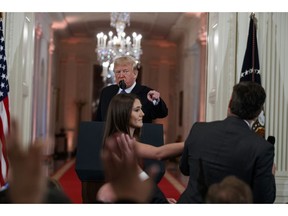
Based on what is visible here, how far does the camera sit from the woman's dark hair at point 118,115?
12.5ft

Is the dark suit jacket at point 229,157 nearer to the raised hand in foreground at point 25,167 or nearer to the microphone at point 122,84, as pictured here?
the raised hand in foreground at point 25,167

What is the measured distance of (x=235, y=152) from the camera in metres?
3.19

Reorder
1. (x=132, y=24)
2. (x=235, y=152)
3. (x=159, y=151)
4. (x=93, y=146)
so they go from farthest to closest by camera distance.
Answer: (x=132, y=24), (x=93, y=146), (x=159, y=151), (x=235, y=152)

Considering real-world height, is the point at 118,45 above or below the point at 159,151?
above

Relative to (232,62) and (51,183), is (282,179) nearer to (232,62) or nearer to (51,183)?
(232,62)

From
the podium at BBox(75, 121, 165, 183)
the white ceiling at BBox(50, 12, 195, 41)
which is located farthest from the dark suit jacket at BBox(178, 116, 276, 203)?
the white ceiling at BBox(50, 12, 195, 41)

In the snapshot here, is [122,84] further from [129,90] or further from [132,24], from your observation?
[132,24]

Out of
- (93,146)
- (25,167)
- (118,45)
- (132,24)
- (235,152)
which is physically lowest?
(93,146)

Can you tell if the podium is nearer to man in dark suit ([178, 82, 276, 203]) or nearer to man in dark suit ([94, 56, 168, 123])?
man in dark suit ([178, 82, 276, 203])

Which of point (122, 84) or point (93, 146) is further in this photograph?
point (122, 84)

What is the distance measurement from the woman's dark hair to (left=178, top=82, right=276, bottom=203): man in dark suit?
0.61 meters

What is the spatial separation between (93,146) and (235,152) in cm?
156

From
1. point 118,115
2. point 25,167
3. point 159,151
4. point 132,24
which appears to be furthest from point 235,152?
point 132,24
